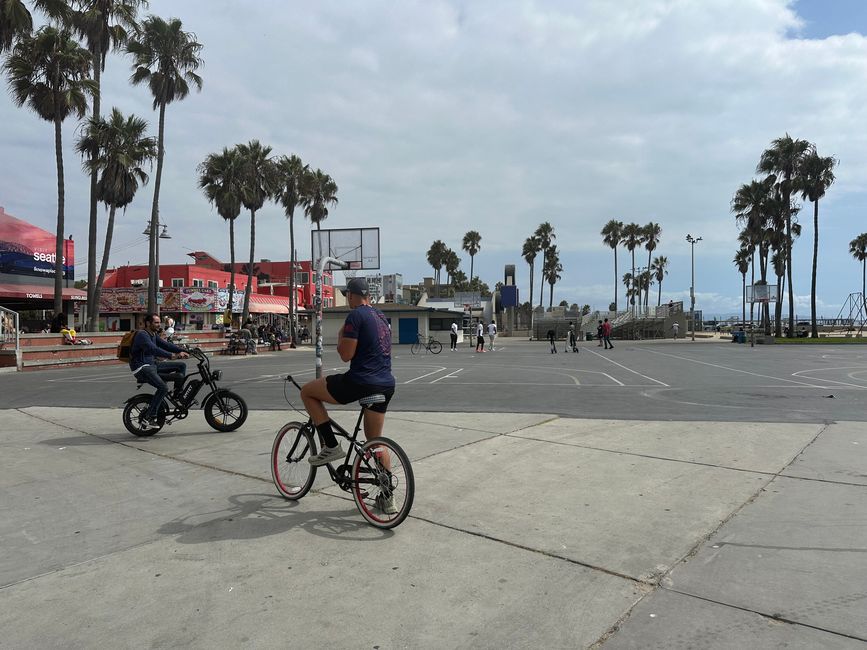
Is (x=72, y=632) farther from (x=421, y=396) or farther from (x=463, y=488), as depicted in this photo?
(x=421, y=396)

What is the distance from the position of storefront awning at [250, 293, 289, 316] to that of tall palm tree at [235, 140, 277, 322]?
12902 mm

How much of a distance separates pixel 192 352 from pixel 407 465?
4.91 metres

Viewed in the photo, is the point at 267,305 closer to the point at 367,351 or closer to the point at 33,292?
the point at 33,292

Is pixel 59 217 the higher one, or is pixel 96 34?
pixel 96 34

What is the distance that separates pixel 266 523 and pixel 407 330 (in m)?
41.6

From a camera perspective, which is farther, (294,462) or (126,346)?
(126,346)

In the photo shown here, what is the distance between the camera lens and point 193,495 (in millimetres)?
5289

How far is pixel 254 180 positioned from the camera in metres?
39.3

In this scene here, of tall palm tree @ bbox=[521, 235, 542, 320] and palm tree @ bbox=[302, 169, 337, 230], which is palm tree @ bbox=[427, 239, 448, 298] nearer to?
tall palm tree @ bbox=[521, 235, 542, 320]

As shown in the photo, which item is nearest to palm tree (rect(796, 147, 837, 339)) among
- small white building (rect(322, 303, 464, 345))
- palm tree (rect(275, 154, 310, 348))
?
small white building (rect(322, 303, 464, 345))

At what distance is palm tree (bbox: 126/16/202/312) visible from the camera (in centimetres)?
3008

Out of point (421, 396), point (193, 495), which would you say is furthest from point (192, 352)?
point (421, 396)

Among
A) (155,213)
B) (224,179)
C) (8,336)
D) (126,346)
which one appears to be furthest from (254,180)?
(126,346)

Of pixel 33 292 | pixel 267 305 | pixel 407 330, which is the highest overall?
pixel 33 292
